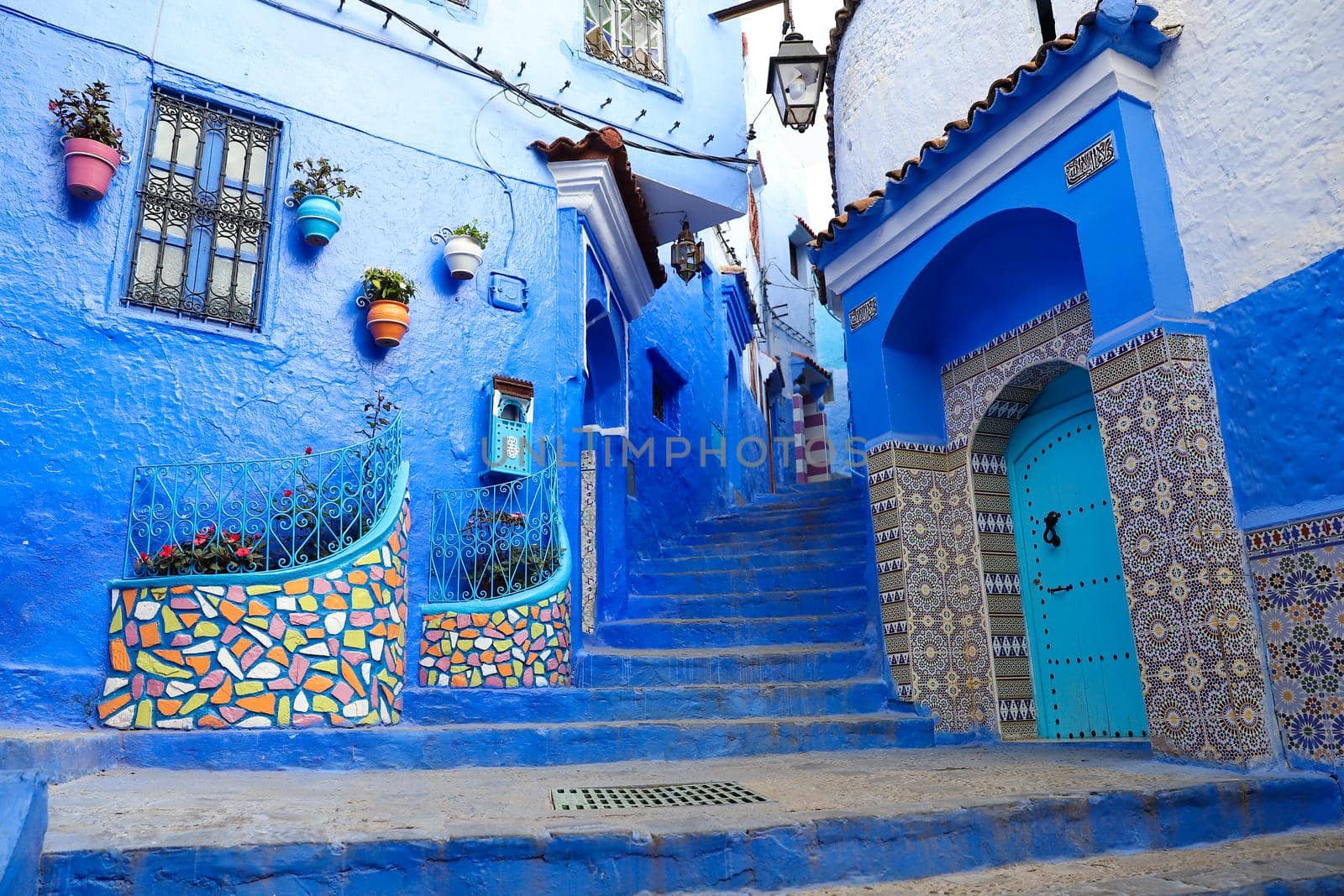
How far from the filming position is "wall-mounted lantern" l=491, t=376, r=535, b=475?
259 inches

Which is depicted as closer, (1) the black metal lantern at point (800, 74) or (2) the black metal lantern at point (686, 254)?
(1) the black metal lantern at point (800, 74)

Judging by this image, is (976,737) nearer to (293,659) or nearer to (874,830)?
(874,830)

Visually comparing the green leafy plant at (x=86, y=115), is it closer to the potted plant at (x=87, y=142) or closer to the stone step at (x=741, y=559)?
the potted plant at (x=87, y=142)

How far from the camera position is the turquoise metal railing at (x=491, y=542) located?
6.19 metres

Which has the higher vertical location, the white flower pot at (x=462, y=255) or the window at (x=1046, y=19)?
the window at (x=1046, y=19)

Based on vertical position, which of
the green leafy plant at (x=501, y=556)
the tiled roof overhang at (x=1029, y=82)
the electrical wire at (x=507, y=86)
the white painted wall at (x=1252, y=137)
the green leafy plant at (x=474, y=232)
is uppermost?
the electrical wire at (x=507, y=86)

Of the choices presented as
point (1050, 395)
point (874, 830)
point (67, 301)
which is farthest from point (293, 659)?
point (1050, 395)

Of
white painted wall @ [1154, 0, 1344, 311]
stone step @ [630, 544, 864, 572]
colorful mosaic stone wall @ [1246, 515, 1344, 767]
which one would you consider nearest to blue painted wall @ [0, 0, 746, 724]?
stone step @ [630, 544, 864, 572]

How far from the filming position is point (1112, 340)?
4754mm

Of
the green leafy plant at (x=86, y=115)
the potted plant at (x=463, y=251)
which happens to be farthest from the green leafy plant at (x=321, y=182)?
the green leafy plant at (x=86, y=115)

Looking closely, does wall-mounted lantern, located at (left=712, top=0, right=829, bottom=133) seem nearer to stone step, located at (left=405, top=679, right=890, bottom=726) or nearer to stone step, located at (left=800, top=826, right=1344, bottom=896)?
stone step, located at (left=405, top=679, right=890, bottom=726)

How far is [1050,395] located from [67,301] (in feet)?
19.2

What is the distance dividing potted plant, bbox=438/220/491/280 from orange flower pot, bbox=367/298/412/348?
1.92 ft

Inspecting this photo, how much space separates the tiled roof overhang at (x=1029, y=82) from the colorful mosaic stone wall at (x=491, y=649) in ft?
11.5
